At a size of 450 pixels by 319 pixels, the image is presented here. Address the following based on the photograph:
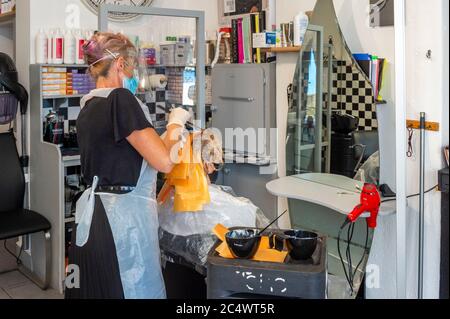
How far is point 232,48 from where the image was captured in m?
3.56

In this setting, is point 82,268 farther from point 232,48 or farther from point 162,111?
point 232,48

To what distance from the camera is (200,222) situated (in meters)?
2.01

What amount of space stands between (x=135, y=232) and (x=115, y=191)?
0.58ft

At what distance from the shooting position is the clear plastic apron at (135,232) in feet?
6.30

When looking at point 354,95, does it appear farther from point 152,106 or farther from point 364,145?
point 152,106

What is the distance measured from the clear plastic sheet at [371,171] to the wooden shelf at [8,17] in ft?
8.33

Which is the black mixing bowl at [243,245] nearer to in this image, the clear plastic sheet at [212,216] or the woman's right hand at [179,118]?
the clear plastic sheet at [212,216]

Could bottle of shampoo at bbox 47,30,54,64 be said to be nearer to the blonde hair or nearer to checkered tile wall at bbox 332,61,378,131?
the blonde hair

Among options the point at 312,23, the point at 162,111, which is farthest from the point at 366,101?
the point at 162,111

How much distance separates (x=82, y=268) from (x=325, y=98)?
1502mm

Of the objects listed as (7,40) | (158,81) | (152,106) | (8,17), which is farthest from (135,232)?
(7,40)

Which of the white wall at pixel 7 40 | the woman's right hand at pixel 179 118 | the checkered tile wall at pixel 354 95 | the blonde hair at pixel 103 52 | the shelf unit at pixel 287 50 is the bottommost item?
the woman's right hand at pixel 179 118

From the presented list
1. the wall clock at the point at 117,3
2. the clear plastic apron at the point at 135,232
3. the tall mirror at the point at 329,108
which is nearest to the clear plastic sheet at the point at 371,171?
the tall mirror at the point at 329,108

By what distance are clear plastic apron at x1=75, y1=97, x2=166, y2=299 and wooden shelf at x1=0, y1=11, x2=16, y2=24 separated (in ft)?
6.87
